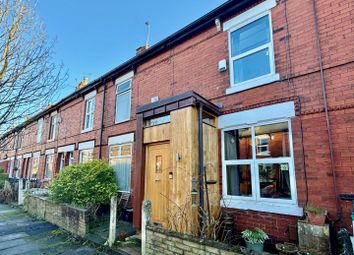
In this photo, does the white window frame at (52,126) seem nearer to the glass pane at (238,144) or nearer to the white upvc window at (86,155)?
the white upvc window at (86,155)

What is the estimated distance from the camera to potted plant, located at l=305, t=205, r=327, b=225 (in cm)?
382

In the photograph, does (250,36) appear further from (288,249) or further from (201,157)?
(288,249)

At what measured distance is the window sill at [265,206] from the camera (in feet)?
14.7

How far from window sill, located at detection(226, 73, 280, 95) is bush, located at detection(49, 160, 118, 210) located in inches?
222

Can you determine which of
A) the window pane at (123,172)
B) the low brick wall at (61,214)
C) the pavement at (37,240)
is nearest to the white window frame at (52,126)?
the low brick wall at (61,214)

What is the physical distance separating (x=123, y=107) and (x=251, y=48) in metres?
6.15

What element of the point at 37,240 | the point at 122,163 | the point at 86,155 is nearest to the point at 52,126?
the point at 86,155

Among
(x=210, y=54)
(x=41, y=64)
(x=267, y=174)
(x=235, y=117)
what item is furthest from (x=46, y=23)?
(x=267, y=174)

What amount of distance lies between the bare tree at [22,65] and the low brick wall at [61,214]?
3643 millimetres

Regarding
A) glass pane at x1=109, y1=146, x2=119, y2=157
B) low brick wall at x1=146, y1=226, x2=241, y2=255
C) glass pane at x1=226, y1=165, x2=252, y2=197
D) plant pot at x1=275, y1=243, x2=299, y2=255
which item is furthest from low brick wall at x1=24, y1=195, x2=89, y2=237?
plant pot at x1=275, y1=243, x2=299, y2=255

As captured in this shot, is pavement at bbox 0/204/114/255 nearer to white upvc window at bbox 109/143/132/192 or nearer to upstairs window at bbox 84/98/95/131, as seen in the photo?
white upvc window at bbox 109/143/132/192

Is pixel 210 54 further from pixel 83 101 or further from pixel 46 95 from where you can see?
pixel 83 101

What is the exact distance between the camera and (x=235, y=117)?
5730mm

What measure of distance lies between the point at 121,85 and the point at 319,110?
825 centimetres
